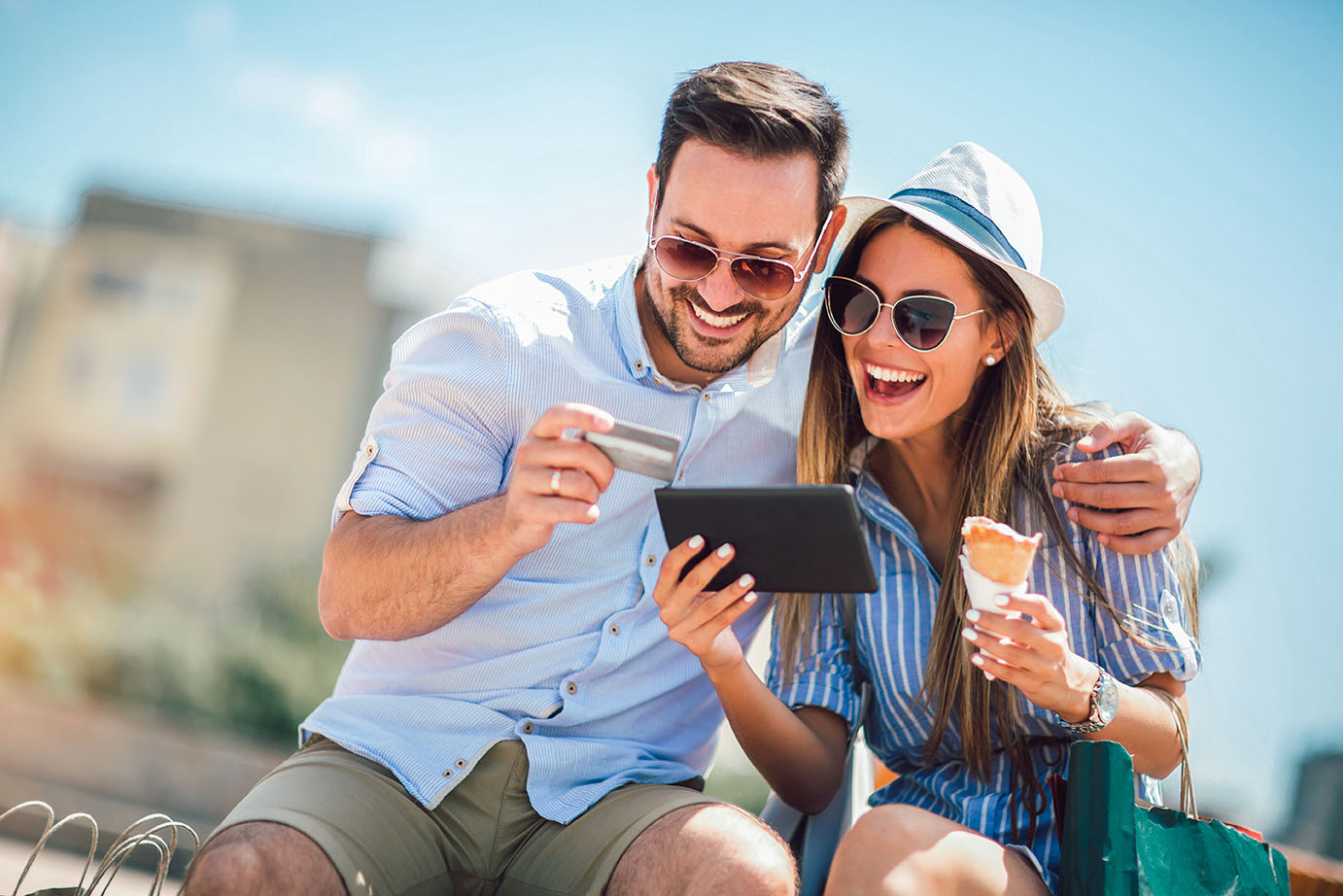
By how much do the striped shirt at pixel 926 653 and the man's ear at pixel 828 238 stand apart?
2.07 feet

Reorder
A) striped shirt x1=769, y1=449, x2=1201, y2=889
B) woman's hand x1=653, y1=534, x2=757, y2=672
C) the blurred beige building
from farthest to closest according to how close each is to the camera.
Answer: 1. the blurred beige building
2. striped shirt x1=769, y1=449, x2=1201, y2=889
3. woman's hand x1=653, y1=534, x2=757, y2=672

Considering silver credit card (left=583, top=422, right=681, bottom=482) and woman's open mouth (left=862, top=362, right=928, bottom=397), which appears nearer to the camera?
silver credit card (left=583, top=422, right=681, bottom=482)

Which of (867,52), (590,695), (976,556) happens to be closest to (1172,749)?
(976,556)

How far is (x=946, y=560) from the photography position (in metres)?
2.86

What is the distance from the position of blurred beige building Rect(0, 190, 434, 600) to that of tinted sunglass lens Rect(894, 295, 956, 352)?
1621 centimetres

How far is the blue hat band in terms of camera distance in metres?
2.75

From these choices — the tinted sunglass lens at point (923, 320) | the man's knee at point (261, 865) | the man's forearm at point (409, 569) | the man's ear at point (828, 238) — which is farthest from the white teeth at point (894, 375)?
the man's knee at point (261, 865)

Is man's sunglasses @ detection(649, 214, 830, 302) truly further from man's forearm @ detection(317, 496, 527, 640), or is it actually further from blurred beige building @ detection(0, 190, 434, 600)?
blurred beige building @ detection(0, 190, 434, 600)

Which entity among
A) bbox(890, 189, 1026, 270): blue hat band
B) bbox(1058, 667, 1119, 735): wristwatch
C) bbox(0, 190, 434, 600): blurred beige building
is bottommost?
bbox(0, 190, 434, 600): blurred beige building

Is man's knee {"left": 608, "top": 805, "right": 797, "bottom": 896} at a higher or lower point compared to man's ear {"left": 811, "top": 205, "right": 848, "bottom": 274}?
lower

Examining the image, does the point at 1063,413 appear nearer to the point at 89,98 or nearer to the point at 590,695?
the point at 590,695

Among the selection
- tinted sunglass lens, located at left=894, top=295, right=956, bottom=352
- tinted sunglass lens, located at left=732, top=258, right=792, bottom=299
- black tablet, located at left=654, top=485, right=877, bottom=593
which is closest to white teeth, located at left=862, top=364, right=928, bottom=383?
tinted sunglass lens, located at left=894, top=295, right=956, bottom=352

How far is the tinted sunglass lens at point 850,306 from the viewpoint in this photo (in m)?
2.80

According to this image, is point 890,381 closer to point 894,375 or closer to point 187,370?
point 894,375
